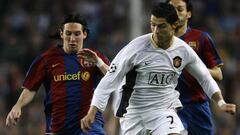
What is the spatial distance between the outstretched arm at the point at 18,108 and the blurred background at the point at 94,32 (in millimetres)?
Answer: 7105

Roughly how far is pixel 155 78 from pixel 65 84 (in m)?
1.29

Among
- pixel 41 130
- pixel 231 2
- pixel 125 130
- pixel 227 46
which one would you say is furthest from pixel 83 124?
pixel 231 2

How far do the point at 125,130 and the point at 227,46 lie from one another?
9.98 metres

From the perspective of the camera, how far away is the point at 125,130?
30.9 feet

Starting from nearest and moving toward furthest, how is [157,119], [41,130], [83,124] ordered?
[83,124] → [157,119] → [41,130]

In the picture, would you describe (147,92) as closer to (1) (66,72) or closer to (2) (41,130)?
(1) (66,72)

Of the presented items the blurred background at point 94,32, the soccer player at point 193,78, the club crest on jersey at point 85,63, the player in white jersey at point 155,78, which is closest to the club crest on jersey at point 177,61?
the player in white jersey at point 155,78

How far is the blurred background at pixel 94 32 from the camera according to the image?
17641 mm

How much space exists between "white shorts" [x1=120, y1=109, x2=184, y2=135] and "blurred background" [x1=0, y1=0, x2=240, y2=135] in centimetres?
796

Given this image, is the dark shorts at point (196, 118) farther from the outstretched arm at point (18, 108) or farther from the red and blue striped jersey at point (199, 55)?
the outstretched arm at point (18, 108)

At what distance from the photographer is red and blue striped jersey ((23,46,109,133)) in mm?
10039

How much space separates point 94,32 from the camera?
1908 cm

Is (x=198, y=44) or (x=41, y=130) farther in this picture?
(x=41, y=130)

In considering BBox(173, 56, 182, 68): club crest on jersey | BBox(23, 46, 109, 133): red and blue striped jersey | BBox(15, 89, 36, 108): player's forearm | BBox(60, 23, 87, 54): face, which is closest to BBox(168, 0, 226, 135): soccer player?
BBox(173, 56, 182, 68): club crest on jersey
